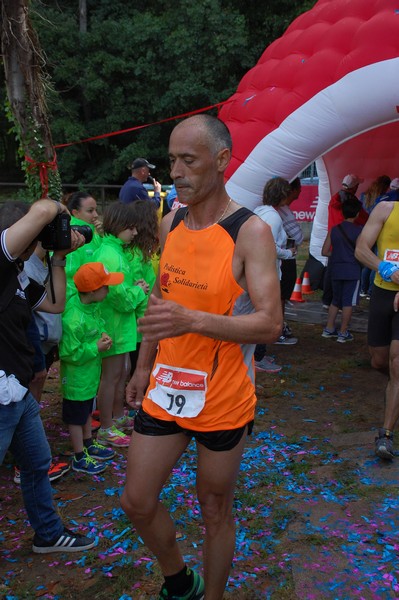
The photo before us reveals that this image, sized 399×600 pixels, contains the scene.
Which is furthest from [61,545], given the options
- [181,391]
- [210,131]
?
[210,131]

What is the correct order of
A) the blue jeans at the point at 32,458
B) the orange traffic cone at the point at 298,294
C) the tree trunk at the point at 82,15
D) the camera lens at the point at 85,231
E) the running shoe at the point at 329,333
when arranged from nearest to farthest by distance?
the blue jeans at the point at 32,458, the camera lens at the point at 85,231, the running shoe at the point at 329,333, the orange traffic cone at the point at 298,294, the tree trunk at the point at 82,15

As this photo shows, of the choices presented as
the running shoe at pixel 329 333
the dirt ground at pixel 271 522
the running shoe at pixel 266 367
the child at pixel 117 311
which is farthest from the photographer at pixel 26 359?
the running shoe at pixel 329 333

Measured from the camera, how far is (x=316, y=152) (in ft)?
22.3

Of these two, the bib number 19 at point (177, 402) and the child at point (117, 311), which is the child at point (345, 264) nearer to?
the child at point (117, 311)

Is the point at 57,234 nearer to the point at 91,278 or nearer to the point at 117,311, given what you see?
the point at 91,278

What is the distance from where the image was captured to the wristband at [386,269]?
13.2 ft

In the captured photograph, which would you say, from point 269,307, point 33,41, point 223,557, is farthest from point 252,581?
point 33,41

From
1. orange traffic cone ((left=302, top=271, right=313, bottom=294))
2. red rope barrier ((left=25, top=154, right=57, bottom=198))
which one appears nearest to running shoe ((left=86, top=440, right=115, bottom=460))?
red rope barrier ((left=25, top=154, right=57, bottom=198))

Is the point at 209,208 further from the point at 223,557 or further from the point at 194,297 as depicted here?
the point at 223,557

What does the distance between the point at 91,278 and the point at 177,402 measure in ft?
5.27

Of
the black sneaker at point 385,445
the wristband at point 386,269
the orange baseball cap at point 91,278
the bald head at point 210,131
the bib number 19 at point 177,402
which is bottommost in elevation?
the black sneaker at point 385,445

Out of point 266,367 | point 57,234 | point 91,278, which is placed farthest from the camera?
point 266,367

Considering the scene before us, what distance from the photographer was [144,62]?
22.6 meters

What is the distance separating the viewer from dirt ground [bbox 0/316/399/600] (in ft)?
9.15
